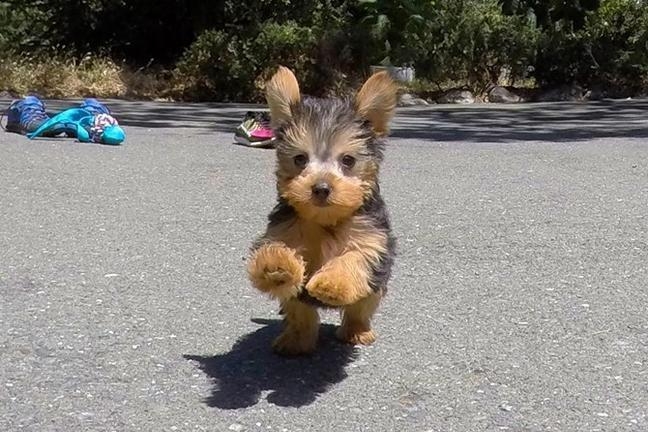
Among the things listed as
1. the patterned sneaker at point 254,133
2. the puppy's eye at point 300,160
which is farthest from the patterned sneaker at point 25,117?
the puppy's eye at point 300,160

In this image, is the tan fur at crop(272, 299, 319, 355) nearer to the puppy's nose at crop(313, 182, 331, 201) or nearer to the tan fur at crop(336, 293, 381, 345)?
the tan fur at crop(336, 293, 381, 345)

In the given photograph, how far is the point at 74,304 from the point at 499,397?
7.34 ft

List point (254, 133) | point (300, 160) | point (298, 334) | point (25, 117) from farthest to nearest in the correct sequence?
1. point (25, 117)
2. point (254, 133)
3. point (298, 334)
4. point (300, 160)

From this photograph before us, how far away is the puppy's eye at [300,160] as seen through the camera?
13.3ft

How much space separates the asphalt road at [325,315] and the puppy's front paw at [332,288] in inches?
17.9

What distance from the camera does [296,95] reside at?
420cm

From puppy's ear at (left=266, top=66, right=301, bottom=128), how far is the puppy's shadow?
100 centimetres

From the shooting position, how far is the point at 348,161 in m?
4.07

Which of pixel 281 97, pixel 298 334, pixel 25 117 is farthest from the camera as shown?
pixel 25 117

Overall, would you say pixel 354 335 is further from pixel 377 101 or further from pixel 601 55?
pixel 601 55

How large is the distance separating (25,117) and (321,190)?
9.41 m

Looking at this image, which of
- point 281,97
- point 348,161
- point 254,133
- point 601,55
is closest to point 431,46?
point 601,55

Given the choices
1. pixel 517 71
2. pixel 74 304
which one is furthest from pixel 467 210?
pixel 517 71

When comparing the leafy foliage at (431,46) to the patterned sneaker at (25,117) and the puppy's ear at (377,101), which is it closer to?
the patterned sneaker at (25,117)
